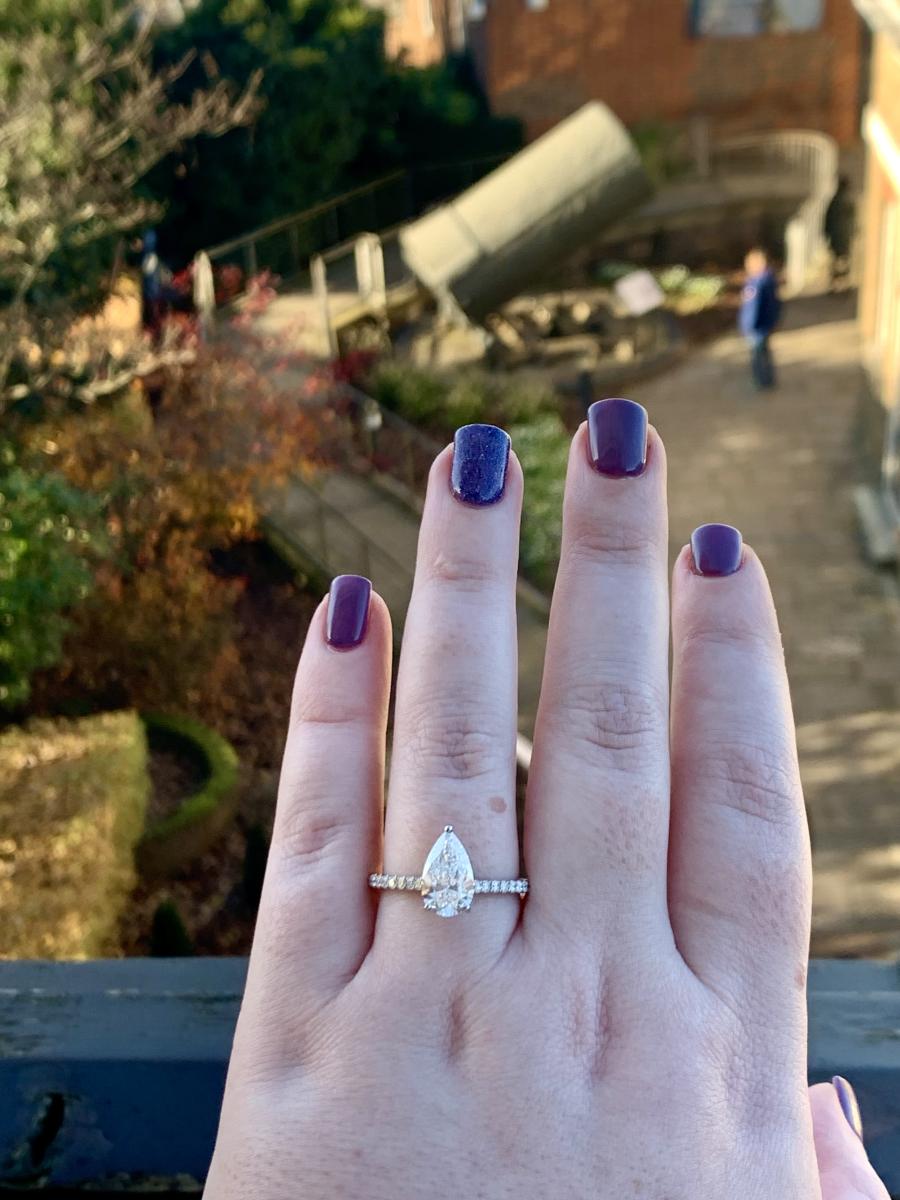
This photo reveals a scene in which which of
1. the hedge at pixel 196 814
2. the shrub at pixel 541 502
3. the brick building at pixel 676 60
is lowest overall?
the hedge at pixel 196 814

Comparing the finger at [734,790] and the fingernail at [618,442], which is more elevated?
the fingernail at [618,442]

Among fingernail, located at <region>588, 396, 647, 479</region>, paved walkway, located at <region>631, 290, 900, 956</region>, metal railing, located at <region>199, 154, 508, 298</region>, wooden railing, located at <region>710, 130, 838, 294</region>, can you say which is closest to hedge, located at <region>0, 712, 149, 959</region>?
paved walkway, located at <region>631, 290, 900, 956</region>

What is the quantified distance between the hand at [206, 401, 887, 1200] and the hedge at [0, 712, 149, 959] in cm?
450

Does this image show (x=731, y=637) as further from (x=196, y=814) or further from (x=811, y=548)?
(x=811, y=548)

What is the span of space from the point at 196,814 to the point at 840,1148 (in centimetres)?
638

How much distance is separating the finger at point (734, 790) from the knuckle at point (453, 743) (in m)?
0.26

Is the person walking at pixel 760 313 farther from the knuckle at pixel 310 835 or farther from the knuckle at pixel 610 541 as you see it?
the knuckle at pixel 310 835

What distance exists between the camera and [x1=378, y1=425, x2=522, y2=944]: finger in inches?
56.6

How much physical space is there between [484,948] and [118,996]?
0.49 meters

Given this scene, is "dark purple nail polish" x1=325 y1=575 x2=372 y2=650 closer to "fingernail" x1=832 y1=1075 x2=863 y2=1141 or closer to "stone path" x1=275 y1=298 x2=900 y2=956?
"fingernail" x1=832 y1=1075 x2=863 y2=1141

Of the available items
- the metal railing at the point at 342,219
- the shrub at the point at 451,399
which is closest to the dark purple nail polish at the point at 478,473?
the shrub at the point at 451,399

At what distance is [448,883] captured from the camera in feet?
4.51

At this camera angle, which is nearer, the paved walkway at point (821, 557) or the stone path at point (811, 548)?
the paved walkway at point (821, 557)

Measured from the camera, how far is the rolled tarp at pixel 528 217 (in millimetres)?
13164
